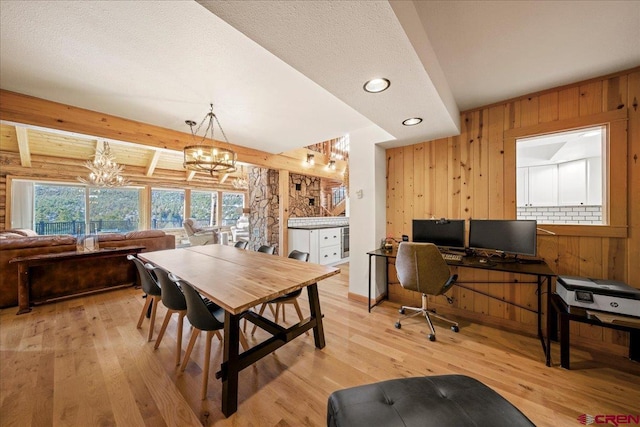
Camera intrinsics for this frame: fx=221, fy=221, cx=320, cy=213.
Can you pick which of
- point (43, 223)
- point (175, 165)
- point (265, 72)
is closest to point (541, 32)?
point (265, 72)

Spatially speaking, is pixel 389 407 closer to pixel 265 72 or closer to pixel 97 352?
pixel 265 72

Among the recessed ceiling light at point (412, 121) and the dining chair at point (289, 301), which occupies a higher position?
the recessed ceiling light at point (412, 121)

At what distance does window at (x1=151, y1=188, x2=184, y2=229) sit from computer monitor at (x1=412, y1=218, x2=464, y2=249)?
26.9 feet

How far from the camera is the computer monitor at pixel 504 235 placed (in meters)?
2.13

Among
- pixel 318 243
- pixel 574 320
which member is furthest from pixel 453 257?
pixel 318 243

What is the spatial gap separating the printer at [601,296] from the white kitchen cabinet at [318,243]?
3.66m

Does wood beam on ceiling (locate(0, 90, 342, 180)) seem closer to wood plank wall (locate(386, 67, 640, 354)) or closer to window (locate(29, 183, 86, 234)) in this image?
wood plank wall (locate(386, 67, 640, 354))

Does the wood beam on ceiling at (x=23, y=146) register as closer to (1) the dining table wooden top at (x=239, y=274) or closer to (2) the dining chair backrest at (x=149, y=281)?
(1) the dining table wooden top at (x=239, y=274)

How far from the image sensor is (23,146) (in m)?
4.77

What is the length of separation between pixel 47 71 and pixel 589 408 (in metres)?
4.86

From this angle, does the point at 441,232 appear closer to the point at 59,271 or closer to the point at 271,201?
the point at 271,201

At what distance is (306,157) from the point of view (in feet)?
17.8

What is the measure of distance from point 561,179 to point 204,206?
10105 mm

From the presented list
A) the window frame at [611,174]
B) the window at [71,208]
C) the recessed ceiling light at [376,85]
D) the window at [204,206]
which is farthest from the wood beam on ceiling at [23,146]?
the window frame at [611,174]
